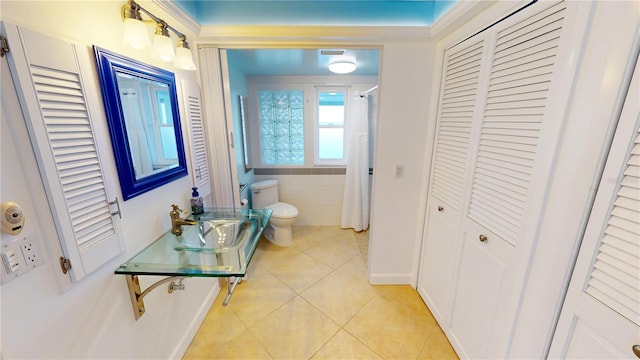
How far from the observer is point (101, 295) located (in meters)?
0.95

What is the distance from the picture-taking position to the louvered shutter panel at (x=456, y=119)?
4.40 feet

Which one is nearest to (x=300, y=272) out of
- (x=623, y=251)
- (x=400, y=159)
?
(x=400, y=159)

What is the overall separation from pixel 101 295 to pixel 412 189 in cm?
201

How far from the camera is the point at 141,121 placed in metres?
1.14

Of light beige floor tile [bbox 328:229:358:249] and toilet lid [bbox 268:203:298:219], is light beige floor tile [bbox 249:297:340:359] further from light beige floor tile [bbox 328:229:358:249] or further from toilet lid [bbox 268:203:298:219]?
light beige floor tile [bbox 328:229:358:249]

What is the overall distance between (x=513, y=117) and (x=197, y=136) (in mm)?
1874

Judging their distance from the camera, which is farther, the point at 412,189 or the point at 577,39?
the point at 412,189

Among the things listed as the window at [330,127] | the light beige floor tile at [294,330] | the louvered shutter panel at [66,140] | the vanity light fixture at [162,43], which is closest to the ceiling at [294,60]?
the window at [330,127]

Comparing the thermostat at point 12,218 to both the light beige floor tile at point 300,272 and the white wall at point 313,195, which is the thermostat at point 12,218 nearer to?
the light beige floor tile at point 300,272

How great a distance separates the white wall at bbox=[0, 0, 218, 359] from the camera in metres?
0.66

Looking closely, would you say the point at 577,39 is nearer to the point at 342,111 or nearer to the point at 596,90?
the point at 596,90

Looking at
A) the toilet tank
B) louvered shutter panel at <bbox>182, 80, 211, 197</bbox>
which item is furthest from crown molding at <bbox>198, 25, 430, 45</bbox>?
the toilet tank

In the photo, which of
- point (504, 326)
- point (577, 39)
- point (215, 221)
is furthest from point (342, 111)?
point (504, 326)

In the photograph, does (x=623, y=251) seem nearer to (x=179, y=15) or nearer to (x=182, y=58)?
(x=182, y=58)
